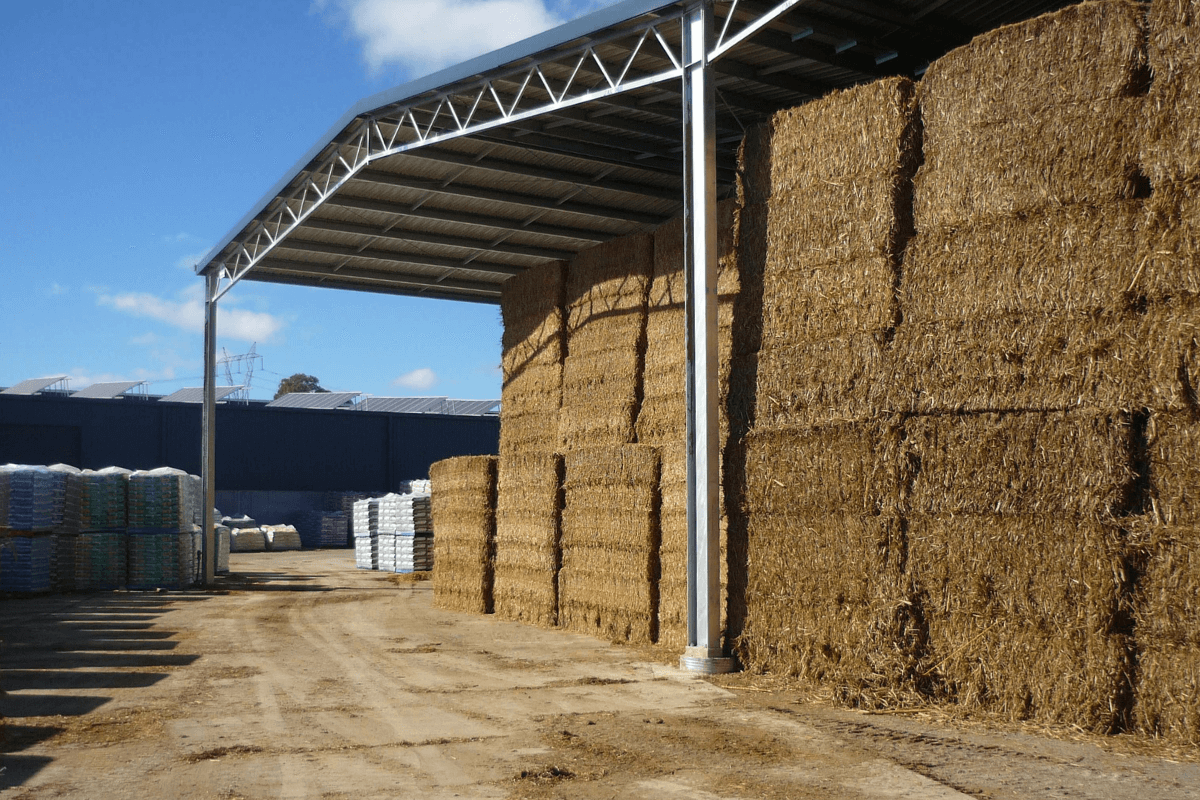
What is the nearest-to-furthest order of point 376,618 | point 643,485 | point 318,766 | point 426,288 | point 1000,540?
point 318,766
point 1000,540
point 643,485
point 376,618
point 426,288

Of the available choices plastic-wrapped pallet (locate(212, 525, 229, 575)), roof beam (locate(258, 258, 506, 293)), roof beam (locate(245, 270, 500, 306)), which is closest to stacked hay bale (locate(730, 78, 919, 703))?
roof beam (locate(258, 258, 506, 293))

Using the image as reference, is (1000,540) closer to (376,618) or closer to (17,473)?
(376,618)

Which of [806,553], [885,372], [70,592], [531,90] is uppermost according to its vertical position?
[531,90]

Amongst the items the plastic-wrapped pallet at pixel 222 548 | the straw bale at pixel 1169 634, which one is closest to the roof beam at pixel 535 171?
the straw bale at pixel 1169 634

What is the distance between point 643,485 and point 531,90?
5287 millimetres

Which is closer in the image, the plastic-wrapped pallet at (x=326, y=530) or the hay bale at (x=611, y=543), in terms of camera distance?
the hay bale at (x=611, y=543)

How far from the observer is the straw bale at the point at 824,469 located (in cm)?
831

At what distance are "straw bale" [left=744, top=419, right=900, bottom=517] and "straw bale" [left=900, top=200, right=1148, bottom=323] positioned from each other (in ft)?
3.31

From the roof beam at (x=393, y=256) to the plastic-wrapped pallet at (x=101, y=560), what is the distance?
6.43 m

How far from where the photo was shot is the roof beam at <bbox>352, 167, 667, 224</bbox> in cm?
1606

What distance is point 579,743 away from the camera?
684 cm

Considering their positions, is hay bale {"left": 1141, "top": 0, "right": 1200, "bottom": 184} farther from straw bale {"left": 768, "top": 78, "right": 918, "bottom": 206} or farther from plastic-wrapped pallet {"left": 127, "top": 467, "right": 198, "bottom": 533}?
plastic-wrapped pallet {"left": 127, "top": 467, "right": 198, "bottom": 533}

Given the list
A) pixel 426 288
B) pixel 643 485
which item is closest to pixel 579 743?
pixel 643 485

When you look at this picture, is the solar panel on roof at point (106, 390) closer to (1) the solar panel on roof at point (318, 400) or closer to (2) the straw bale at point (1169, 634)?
(1) the solar panel on roof at point (318, 400)
